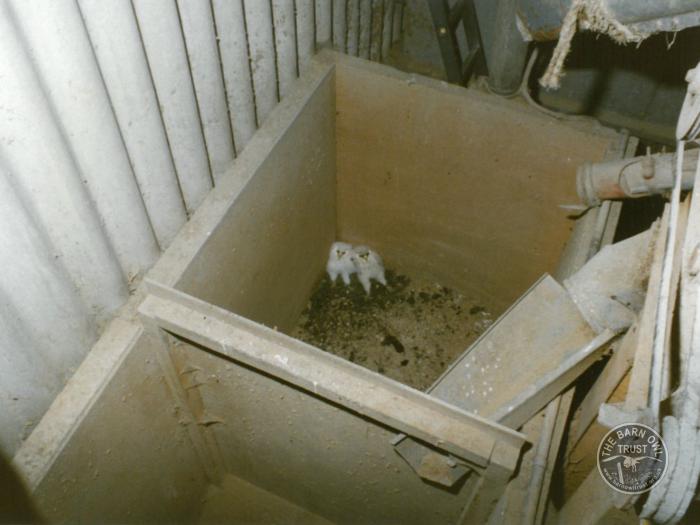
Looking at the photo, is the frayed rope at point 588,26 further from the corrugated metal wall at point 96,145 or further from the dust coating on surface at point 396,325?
the dust coating on surface at point 396,325

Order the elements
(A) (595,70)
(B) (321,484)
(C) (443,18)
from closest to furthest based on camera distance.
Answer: (B) (321,484) → (C) (443,18) → (A) (595,70)

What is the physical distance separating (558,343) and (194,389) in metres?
1.05

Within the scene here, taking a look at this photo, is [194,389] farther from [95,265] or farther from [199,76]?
[199,76]

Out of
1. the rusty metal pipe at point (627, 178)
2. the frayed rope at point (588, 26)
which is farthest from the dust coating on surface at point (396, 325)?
the frayed rope at point (588, 26)

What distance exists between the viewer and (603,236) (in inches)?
63.3

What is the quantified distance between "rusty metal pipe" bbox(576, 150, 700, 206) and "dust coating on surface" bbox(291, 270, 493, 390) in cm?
97

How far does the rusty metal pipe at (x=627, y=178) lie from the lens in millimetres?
1445

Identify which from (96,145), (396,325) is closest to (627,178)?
(396,325)

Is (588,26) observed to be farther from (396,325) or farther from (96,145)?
(396,325)

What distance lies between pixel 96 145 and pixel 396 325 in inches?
63.7

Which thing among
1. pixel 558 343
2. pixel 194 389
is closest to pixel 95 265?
pixel 194 389

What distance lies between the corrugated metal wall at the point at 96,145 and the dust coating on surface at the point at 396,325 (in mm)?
1019

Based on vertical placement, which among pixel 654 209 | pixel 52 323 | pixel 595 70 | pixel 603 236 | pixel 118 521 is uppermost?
pixel 595 70

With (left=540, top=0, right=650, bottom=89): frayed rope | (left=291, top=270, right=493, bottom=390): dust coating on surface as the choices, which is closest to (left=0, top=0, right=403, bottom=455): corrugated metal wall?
(left=540, top=0, right=650, bottom=89): frayed rope
